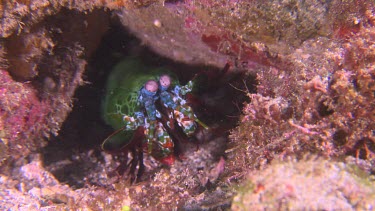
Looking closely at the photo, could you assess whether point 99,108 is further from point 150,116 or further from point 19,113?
point 19,113

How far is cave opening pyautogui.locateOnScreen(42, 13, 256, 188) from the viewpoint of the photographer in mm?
4281

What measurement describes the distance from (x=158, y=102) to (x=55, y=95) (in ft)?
4.48

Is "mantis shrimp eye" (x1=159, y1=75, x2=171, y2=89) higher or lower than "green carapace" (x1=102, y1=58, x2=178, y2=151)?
lower

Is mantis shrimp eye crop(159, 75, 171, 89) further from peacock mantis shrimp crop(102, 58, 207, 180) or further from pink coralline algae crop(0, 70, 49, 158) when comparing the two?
pink coralline algae crop(0, 70, 49, 158)

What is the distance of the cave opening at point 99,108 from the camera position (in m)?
4.28

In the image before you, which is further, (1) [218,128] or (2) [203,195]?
(1) [218,128]

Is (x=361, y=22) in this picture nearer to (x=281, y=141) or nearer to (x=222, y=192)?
(x=281, y=141)

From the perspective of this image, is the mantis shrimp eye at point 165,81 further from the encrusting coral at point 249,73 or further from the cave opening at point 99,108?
the encrusting coral at point 249,73

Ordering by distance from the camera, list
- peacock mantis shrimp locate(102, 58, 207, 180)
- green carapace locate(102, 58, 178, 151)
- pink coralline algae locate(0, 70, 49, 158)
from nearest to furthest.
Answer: pink coralline algae locate(0, 70, 49, 158)
peacock mantis shrimp locate(102, 58, 207, 180)
green carapace locate(102, 58, 178, 151)

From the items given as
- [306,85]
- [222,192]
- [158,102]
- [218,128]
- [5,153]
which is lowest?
[222,192]

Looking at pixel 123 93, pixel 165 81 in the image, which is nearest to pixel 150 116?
pixel 165 81

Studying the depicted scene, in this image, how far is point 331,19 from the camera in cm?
290

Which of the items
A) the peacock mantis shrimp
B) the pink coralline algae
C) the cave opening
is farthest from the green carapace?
the pink coralline algae

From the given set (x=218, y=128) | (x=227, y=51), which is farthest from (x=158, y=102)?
(x=227, y=51)
